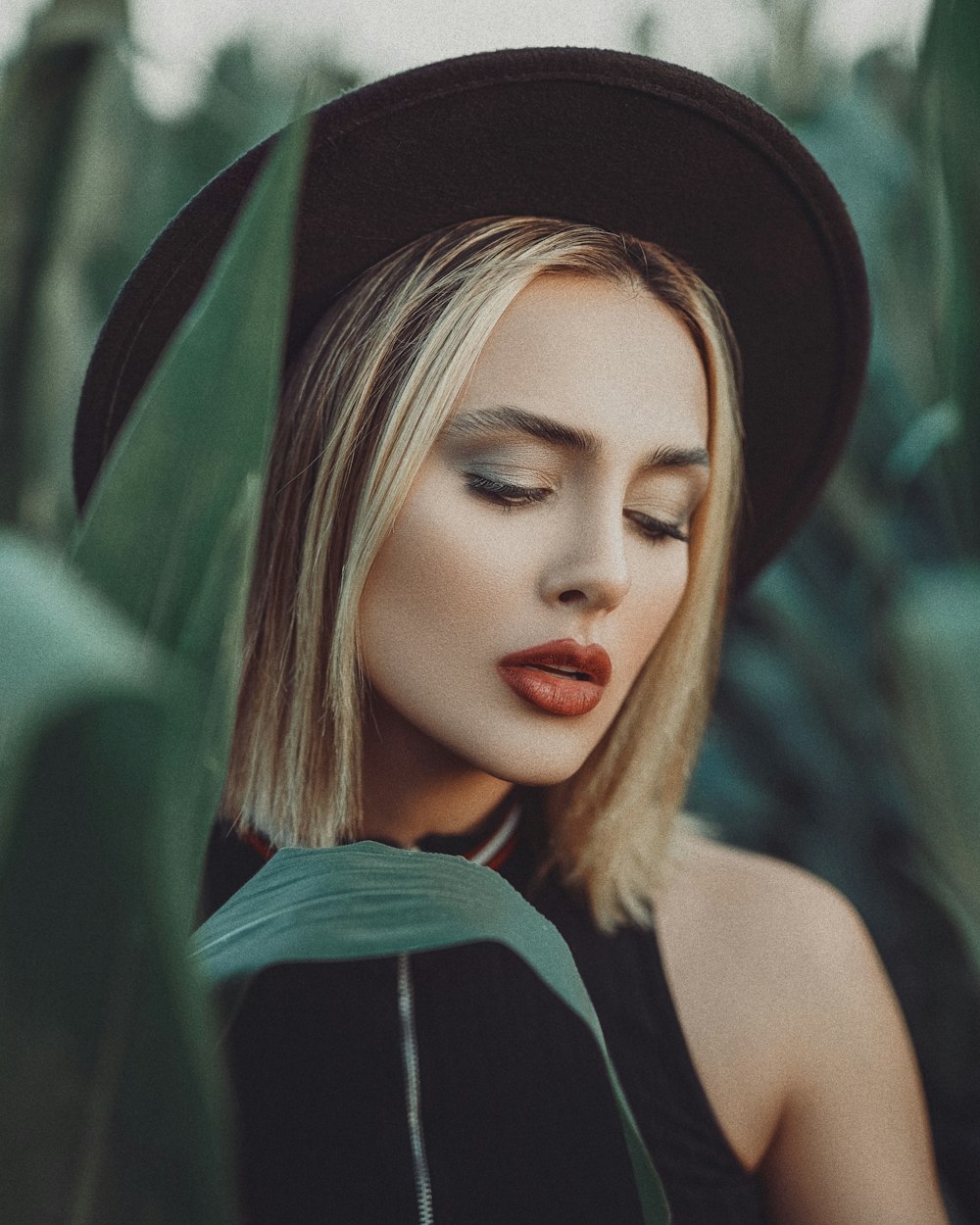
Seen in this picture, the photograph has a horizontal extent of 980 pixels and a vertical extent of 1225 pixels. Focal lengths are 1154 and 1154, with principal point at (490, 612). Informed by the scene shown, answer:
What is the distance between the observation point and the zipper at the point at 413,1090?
621mm

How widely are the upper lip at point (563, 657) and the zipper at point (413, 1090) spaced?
0.67 ft

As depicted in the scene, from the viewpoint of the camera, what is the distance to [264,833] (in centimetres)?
68

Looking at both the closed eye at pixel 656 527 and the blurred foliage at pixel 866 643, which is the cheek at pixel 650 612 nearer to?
the closed eye at pixel 656 527

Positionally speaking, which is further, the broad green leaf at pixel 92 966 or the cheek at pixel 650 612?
the cheek at pixel 650 612

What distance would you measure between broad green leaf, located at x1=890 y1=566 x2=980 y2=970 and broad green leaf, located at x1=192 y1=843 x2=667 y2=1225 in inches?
6.9

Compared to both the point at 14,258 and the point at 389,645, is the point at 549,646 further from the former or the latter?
the point at 14,258

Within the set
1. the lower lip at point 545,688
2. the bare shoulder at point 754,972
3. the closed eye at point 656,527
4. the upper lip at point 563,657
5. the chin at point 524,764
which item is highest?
the closed eye at point 656,527

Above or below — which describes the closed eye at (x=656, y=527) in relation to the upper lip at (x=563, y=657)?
above

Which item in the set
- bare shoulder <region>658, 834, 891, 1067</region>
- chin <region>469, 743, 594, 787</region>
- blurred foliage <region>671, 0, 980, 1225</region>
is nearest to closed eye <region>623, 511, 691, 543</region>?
chin <region>469, 743, 594, 787</region>

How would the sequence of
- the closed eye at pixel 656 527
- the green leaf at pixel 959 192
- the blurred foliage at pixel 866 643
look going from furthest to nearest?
the blurred foliage at pixel 866 643 < the closed eye at pixel 656 527 < the green leaf at pixel 959 192

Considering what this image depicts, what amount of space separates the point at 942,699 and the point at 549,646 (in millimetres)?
217

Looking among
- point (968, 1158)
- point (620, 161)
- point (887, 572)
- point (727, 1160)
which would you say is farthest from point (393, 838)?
point (887, 572)

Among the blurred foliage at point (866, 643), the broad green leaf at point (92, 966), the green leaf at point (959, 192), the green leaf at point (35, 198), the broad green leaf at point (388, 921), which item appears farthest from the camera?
the blurred foliage at point (866, 643)

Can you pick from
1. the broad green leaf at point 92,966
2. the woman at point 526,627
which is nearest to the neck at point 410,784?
the woman at point 526,627
